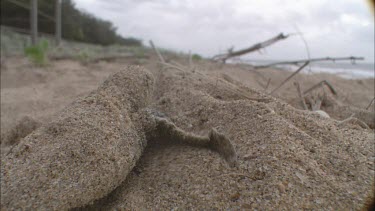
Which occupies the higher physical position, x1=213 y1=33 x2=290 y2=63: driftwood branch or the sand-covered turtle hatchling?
x1=213 y1=33 x2=290 y2=63: driftwood branch

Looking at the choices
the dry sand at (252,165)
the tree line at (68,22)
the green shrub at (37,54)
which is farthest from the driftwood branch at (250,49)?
the tree line at (68,22)

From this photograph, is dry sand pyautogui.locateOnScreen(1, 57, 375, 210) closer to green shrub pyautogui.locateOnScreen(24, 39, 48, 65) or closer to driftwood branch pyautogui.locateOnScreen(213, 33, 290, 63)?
driftwood branch pyautogui.locateOnScreen(213, 33, 290, 63)

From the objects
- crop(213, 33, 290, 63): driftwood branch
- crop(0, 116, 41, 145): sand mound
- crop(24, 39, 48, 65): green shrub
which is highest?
crop(213, 33, 290, 63): driftwood branch

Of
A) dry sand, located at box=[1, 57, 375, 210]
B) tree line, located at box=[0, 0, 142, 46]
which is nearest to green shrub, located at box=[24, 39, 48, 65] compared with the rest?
tree line, located at box=[0, 0, 142, 46]

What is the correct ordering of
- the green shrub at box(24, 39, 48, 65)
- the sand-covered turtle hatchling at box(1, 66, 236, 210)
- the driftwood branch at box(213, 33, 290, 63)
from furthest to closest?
the green shrub at box(24, 39, 48, 65), the driftwood branch at box(213, 33, 290, 63), the sand-covered turtle hatchling at box(1, 66, 236, 210)

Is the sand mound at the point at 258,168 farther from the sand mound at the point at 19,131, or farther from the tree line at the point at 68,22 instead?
the tree line at the point at 68,22

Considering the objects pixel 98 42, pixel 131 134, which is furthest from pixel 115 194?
pixel 98 42

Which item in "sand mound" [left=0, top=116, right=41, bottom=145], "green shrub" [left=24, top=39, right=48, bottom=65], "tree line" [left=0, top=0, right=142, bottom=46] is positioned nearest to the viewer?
"sand mound" [left=0, top=116, right=41, bottom=145]

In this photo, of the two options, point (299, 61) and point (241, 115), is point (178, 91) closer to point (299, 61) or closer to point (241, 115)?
point (241, 115)

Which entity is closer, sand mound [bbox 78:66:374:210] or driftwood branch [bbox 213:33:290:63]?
sand mound [bbox 78:66:374:210]
